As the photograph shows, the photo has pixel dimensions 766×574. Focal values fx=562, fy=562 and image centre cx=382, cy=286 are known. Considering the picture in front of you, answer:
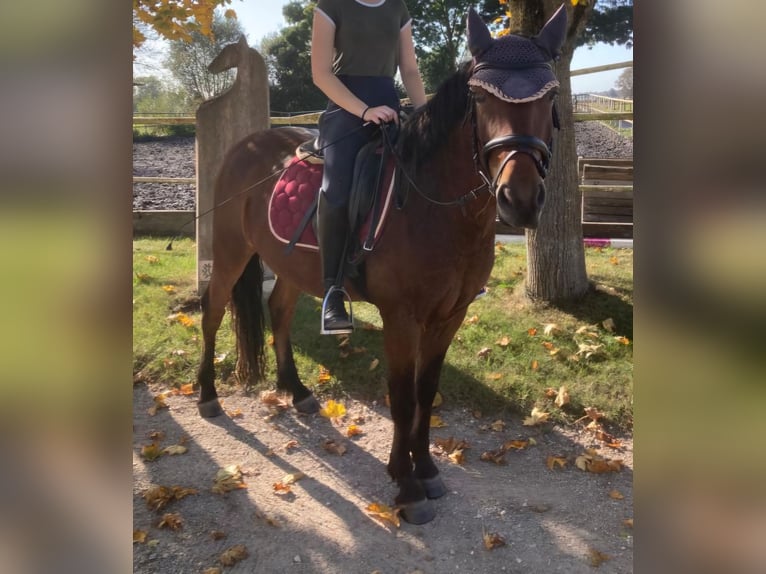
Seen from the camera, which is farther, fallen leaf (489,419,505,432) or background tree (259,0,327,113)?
background tree (259,0,327,113)

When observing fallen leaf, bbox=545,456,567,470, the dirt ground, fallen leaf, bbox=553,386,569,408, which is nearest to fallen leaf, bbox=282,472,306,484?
the dirt ground

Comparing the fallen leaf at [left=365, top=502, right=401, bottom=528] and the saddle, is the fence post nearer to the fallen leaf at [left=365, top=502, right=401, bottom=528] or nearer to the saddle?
the saddle

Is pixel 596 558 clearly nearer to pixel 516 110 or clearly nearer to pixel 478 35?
pixel 516 110

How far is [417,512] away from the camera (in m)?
3.13

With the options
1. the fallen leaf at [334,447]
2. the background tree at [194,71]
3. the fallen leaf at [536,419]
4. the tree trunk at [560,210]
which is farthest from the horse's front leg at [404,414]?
the background tree at [194,71]

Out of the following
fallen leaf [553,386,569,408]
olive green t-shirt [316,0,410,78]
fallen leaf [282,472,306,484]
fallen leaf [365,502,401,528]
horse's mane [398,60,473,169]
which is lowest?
fallen leaf [365,502,401,528]

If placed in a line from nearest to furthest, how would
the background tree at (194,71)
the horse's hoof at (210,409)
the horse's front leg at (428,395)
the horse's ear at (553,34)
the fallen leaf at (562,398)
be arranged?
the horse's ear at (553,34) → the horse's front leg at (428,395) → the fallen leaf at (562,398) → the horse's hoof at (210,409) → the background tree at (194,71)

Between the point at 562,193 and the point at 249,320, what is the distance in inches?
125

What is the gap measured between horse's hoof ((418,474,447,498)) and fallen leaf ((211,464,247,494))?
110 cm

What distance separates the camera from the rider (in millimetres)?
2949

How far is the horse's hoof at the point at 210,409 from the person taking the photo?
14.5ft

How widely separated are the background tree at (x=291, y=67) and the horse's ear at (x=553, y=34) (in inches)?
247

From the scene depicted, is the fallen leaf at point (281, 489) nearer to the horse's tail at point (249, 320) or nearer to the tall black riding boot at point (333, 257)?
the tall black riding boot at point (333, 257)

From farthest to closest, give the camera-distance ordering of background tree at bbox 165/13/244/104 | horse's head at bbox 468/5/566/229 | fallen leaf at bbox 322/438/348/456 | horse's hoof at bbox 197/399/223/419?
background tree at bbox 165/13/244/104 → horse's hoof at bbox 197/399/223/419 → fallen leaf at bbox 322/438/348/456 → horse's head at bbox 468/5/566/229
